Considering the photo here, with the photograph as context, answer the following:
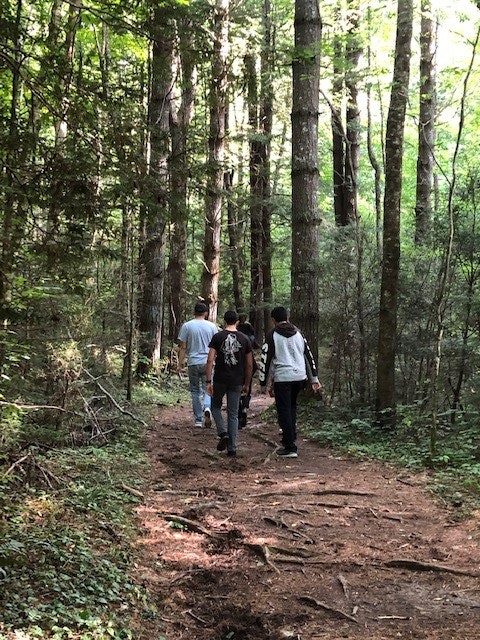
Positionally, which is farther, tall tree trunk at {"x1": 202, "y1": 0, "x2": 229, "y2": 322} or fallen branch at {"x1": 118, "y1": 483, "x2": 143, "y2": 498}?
tall tree trunk at {"x1": 202, "y1": 0, "x2": 229, "y2": 322}

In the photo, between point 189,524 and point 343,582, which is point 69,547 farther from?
point 343,582

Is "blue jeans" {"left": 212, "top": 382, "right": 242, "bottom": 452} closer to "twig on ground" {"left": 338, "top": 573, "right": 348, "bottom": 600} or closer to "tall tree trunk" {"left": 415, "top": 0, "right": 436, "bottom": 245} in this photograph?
"twig on ground" {"left": 338, "top": 573, "right": 348, "bottom": 600}

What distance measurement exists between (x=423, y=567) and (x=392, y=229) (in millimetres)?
5868

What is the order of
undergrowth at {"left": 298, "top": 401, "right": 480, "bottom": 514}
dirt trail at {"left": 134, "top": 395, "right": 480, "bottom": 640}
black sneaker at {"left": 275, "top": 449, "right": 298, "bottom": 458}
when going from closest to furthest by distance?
dirt trail at {"left": 134, "top": 395, "right": 480, "bottom": 640}
undergrowth at {"left": 298, "top": 401, "right": 480, "bottom": 514}
black sneaker at {"left": 275, "top": 449, "right": 298, "bottom": 458}

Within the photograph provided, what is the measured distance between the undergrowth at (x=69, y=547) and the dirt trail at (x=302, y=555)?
229mm

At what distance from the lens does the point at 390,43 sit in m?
17.7

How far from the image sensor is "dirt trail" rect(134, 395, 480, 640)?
375cm

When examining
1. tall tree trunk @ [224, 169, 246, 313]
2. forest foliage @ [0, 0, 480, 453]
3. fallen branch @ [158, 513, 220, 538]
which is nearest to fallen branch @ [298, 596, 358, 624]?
fallen branch @ [158, 513, 220, 538]

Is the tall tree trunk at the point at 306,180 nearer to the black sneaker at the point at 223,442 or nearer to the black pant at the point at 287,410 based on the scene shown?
the black pant at the point at 287,410

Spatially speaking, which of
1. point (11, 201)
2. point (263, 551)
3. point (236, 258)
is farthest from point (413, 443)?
point (236, 258)

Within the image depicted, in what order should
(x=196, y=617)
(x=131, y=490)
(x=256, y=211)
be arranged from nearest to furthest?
(x=196, y=617), (x=131, y=490), (x=256, y=211)

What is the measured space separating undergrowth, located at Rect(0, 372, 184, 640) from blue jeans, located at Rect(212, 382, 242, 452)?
1413mm

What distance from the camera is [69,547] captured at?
4258 mm

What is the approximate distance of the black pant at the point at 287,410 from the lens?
26.6 ft
